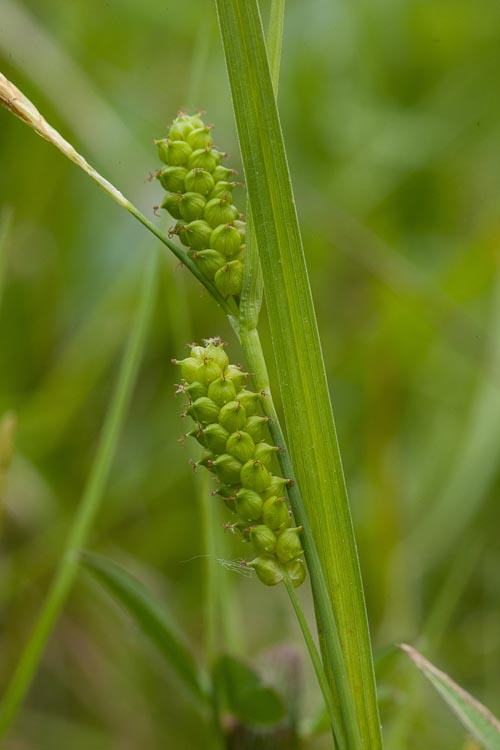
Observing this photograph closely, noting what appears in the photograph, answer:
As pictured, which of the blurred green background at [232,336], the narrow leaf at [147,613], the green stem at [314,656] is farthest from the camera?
the blurred green background at [232,336]

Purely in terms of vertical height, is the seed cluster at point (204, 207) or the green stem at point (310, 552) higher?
the seed cluster at point (204, 207)

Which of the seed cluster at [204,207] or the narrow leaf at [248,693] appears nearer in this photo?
the seed cluster at [204,207]

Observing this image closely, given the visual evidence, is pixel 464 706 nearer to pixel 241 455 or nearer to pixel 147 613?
pixel 241 455

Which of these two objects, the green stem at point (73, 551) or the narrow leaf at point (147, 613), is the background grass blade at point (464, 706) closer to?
the narrow leaf at point (147, 613)

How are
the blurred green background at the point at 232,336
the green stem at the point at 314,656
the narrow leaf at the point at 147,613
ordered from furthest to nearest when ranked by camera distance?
the blurred green background at the point at 232,336, the narrow leaf at the point at 147,613, the green stem at the point at 314,656

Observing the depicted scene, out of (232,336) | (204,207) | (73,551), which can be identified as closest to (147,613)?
(73,551)

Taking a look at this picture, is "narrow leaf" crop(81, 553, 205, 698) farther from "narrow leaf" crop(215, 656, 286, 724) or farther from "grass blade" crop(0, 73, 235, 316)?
"grass blade" crop(0, 73, 235, 316)

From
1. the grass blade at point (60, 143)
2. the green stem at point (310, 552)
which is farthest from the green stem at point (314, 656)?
the grass blade at point (60, 143)
